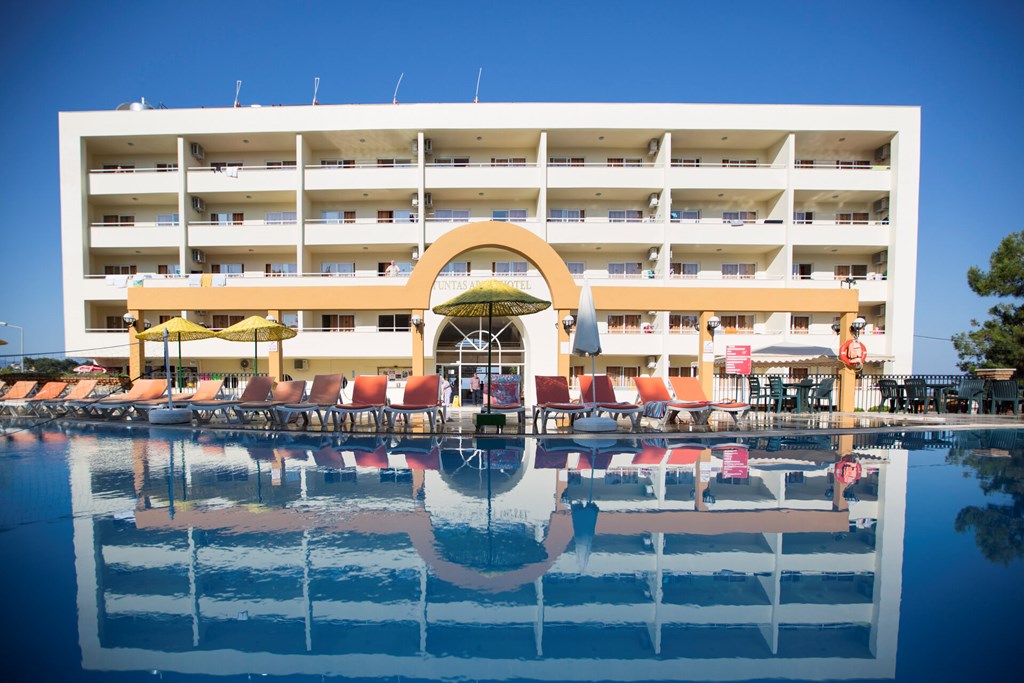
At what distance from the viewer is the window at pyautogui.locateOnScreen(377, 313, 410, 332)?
27.7 m

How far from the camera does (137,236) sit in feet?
93.8

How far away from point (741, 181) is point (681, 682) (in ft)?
98.8

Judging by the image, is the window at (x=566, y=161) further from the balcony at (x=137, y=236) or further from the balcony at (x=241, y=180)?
the balcony at (x=137, y=236)

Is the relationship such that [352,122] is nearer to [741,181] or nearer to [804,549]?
[741,181]

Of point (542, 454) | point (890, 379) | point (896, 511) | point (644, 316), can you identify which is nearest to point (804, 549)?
point (896, 511)

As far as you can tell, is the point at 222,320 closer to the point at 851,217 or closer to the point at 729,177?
the point at 729,177

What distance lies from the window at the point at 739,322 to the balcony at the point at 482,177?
13184mm

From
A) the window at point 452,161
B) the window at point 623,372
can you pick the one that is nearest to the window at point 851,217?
the window at point 623,372

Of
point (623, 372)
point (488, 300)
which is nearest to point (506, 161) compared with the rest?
point (623, 372)

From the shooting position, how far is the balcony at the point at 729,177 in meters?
28.1

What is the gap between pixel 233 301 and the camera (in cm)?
1535

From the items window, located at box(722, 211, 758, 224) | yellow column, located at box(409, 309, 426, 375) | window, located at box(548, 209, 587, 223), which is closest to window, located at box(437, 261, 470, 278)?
window, located at box(548, 209, 587, 223)

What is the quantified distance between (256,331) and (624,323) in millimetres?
20245

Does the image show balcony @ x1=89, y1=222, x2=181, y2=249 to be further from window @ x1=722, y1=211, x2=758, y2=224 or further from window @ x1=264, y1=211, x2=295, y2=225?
window @ x1=722, y1=211, x2=758, y2=224
